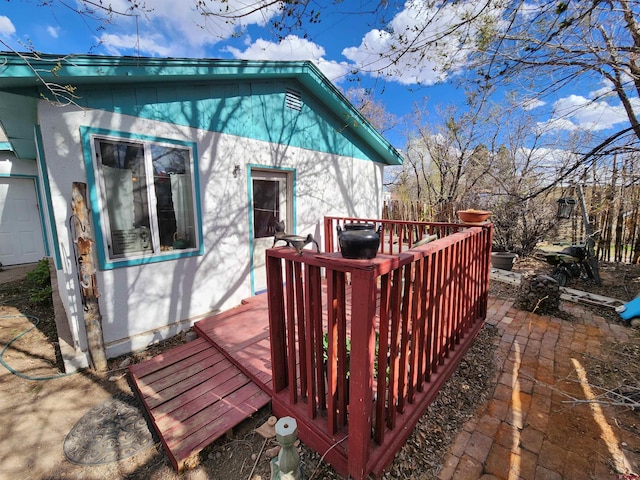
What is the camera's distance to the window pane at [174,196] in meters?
3.19

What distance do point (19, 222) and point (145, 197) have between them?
287 inches

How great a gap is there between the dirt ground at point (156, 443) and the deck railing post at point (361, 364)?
0.33 meters

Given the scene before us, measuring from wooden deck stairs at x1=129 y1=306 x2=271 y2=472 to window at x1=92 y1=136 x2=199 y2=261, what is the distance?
1321 mm

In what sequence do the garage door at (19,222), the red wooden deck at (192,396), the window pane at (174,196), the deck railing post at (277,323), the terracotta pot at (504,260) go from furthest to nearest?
the garage door at (19,222) → the terracotta pot at (504,260) → the window pane at (174,196) → the red wooden deck at (192,396) → the deck railing post at (277,323)

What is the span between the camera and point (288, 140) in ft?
14.5

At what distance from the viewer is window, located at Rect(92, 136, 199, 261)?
2.87 m

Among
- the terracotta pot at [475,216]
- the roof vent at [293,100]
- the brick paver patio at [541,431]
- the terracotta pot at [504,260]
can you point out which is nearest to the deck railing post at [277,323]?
the brick paver patio at [541,431]

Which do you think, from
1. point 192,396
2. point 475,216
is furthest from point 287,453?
point 475,216

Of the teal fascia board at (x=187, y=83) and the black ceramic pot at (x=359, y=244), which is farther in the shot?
the teal fascia board at (x=187, y=83)

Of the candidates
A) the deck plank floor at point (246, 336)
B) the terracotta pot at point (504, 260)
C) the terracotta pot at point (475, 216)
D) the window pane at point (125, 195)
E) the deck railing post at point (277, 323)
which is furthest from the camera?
the terracotta pot at point (504, 260)

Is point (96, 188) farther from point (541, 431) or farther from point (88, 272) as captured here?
point (541, 431)

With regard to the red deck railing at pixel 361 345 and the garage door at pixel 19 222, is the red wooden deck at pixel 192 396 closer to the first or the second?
the red deck railing at pixel 361 345

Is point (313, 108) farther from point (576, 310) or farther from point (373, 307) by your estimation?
point (576, 310)

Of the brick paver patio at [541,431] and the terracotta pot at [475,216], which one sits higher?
the terracotta pot at [475,216]
